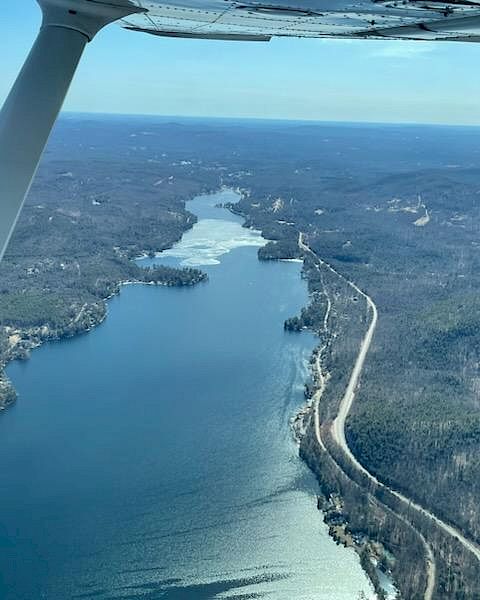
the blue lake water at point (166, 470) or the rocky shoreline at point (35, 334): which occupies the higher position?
the rocky shoreline at point (35, 334)

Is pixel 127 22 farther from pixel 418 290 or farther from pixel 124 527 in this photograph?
pixel 418 290

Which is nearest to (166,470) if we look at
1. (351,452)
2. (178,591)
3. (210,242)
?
(178,591)

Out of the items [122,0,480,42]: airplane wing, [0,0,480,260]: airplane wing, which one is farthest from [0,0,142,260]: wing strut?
[122,0,480,42]: airplane wing

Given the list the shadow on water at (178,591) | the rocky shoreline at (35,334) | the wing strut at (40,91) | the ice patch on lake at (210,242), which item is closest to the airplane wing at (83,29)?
the wing strut at (40,91)

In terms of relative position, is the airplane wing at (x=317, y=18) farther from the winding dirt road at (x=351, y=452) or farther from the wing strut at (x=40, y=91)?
the winding dirt road at (x=351, y=452)

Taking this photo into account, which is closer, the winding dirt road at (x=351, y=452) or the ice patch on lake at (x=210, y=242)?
the winding dirt road at (x=351, y=452)

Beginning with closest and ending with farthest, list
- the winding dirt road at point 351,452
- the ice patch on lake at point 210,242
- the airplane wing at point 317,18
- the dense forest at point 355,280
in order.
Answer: the airplane wing at point 317,18
the winding dirt road at point 351,452
the dense forest at point 355,280
the ice patch on lake at point 210,242
